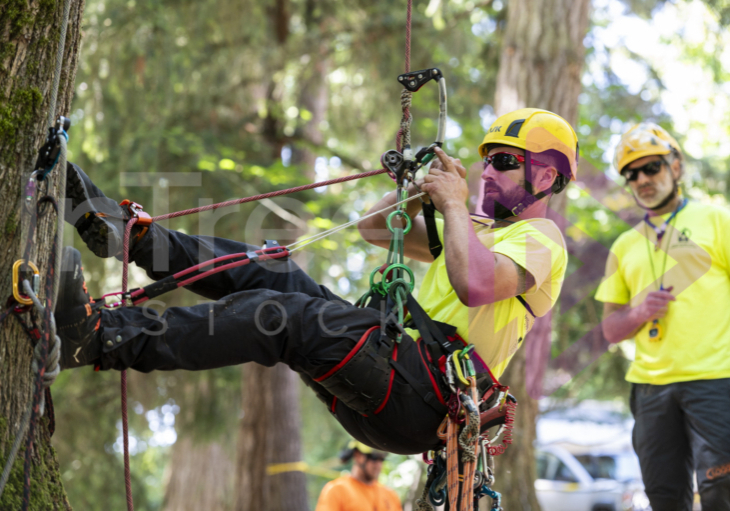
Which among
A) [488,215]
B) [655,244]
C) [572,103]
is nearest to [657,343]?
[655,244]

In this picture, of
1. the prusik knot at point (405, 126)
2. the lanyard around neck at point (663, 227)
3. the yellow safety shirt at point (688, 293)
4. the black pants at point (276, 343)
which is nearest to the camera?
the black pants at point (276, 343)

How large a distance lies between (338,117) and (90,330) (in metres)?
8.03

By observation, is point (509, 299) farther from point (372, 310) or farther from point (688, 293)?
point (688, 293)

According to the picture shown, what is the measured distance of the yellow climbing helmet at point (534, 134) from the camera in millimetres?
2596

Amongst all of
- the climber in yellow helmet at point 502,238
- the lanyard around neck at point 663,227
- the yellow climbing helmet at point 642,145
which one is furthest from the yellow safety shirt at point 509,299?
the yellow climbing helmet at point 642,145

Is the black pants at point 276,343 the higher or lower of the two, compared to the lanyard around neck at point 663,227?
lower

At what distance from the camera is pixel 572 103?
5.08 metres

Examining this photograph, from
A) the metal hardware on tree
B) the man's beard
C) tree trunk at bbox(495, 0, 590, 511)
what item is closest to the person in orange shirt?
tree trunk at bbox(495, 0, 590, 511)

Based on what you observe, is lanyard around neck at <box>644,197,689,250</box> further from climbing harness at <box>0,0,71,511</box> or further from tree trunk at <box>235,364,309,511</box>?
tree trunk at <box>235,364,309,511</box>

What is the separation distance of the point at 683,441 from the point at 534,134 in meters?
1.71

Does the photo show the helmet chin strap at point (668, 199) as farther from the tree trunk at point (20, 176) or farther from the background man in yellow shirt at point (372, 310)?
the tree trunk at point (20, 176)

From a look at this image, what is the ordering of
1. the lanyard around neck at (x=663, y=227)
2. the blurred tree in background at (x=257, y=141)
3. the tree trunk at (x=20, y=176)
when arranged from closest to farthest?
the tree trunk at (x=20, y=176) → the lanyard around neck at (x=663, y=227) → the blurred tree in background at (x=257, y=141)

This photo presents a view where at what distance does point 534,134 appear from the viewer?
2598 mm

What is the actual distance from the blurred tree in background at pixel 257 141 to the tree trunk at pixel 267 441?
4 centimetres
